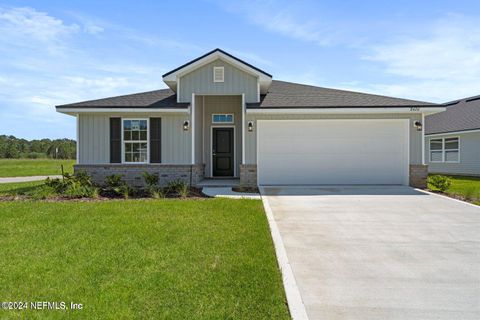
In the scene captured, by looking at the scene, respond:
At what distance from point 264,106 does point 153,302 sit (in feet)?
29.0

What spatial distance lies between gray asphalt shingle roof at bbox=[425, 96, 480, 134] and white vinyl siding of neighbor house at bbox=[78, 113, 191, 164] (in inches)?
593

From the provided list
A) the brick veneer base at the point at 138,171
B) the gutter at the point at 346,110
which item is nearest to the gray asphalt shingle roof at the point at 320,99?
the gutter at the point at 346,110

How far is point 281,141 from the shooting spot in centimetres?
1134

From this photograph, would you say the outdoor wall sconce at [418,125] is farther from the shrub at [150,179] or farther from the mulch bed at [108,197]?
the shrub at [150,179]

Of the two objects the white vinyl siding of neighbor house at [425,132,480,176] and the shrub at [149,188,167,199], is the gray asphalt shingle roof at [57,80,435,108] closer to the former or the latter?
the shrub at [149,188,167,199]

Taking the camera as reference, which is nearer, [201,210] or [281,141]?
[201,210]

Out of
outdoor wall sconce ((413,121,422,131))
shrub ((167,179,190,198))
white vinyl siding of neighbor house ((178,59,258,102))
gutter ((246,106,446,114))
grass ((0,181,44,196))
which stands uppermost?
white vinyl siding of neighbor house ((178,59,258,102))

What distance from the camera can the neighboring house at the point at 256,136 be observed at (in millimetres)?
11109

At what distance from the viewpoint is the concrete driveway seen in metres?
3.20

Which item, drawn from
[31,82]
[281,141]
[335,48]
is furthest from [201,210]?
[31,82]

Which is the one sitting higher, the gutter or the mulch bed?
the gutter

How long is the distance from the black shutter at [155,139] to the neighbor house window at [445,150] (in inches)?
641

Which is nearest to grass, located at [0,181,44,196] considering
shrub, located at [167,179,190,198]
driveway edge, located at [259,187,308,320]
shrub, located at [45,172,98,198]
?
shrub, located at [45,172,98,198]

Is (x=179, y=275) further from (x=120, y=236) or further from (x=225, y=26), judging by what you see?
(x=225, y=26)
